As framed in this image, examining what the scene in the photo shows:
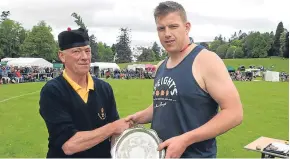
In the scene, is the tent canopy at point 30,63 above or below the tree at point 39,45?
below

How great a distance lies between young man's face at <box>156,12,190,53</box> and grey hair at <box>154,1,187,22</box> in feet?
0.07

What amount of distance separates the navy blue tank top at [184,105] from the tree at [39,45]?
3582 inches

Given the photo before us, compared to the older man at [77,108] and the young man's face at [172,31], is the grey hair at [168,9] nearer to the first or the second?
the young man's face at [172,31]

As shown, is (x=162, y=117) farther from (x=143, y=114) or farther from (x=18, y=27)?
(x=18, y=27)

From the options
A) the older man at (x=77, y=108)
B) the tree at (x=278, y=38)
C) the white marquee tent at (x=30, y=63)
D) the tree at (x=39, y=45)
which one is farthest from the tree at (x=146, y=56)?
the older man at (x=77, y=108)

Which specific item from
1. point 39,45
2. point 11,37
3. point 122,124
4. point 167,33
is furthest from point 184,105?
point 11,37

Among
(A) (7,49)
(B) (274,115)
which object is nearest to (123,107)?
(B) (274,115)

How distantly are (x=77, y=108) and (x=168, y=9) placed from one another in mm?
1158

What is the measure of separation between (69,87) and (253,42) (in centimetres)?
12115

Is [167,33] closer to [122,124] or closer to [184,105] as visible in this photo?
[184,105]

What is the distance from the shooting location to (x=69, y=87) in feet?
9.82

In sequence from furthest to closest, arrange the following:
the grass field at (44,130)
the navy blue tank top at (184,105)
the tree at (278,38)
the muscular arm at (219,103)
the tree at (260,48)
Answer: the tree at (260,48)
the tree at (278,38)
the grass field at (44,130)
the navy blue tank top at (184,105)
the muscular arm at (219,103)

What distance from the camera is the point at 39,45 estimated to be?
90.9 metres

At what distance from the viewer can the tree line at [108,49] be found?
90062 mm
